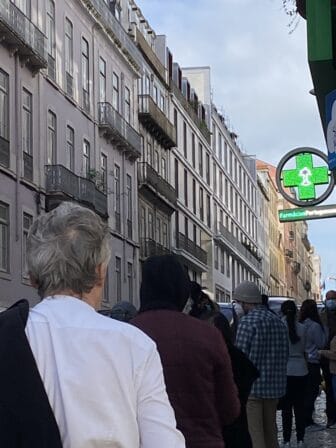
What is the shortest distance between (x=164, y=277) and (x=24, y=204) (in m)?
26.0

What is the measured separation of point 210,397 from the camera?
4.96 meters

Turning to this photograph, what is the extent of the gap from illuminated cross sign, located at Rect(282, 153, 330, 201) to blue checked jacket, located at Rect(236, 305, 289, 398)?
3.07 m

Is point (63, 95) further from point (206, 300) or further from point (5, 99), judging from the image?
point (206, 300)

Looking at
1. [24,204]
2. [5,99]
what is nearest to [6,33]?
[5,99]

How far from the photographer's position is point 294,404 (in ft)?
42.0

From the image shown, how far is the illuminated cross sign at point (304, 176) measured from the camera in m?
12.2

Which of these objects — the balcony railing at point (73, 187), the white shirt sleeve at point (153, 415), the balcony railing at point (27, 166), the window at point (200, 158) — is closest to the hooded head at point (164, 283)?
the white shirt sleeve at point (153, 415)

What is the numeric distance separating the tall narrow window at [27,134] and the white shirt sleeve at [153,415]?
2834 cm

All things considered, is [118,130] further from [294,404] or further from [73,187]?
[294,404]

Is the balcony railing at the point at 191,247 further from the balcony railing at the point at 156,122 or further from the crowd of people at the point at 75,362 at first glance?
the crowd of people at the point at 75,362

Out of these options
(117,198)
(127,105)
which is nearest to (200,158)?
(127,105)

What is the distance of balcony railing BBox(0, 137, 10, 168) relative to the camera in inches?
1144

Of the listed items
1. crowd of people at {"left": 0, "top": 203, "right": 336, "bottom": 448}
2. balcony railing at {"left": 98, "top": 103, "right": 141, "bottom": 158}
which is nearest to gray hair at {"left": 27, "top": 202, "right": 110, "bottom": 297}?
crowd of people at {"left": 0, "top": 203, "right": 336, "bottom": 448}

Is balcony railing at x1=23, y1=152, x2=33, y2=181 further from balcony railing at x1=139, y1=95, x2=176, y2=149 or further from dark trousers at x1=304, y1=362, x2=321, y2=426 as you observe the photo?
dark trousers at x1=304, y1=362, x2=321, y2=426
